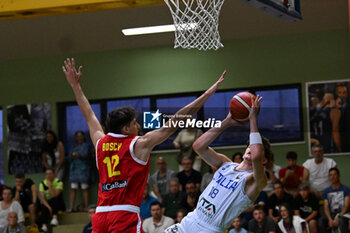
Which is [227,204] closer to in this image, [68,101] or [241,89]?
[241,89]

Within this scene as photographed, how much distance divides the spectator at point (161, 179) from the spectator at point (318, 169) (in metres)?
2.68

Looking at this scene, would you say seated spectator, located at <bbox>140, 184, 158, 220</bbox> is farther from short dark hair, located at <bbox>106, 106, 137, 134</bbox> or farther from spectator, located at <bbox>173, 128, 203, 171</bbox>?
short dark hair, located at <bbox>106, 106, 137, 134</bbox>

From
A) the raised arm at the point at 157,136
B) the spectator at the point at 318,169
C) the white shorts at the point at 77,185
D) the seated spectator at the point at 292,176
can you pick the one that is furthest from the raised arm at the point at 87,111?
the white shorts at the point at 77,185

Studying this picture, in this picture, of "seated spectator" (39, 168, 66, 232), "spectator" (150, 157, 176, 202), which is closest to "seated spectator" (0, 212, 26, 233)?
"seated spectator" (39, 168, 66, 232)

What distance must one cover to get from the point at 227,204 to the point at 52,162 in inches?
375

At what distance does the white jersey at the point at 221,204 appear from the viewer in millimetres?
6121

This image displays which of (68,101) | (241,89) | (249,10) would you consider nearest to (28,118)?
(68,101)

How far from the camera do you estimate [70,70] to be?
6.23m

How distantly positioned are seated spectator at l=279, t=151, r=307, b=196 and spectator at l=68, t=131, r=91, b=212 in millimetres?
4500

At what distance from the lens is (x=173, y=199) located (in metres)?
12.1

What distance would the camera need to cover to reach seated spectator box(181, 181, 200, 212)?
1174 centimetres

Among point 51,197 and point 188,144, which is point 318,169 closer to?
point 188,144

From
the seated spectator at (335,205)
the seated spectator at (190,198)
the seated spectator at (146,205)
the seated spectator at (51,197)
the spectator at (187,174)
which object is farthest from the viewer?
the seated spectator at (51,197)

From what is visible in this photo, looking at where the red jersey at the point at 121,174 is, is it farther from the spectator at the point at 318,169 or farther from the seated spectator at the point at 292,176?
the spectator at the point at 318,169
